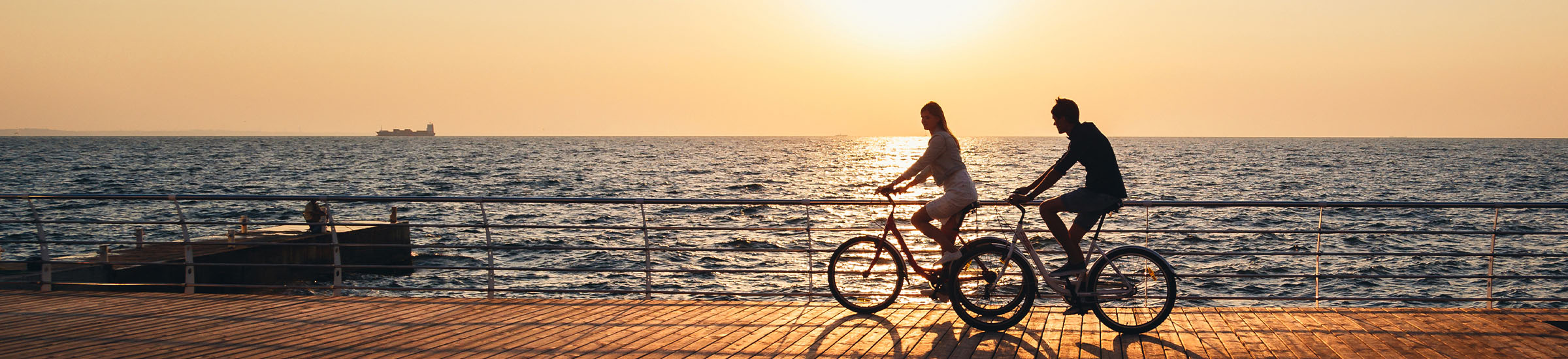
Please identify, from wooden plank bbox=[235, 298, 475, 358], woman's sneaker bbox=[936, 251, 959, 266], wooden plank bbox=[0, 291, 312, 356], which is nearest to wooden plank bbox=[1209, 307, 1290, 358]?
woman's sneaker bbox=[936, 251, 959, 266]

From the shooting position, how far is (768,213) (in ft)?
124

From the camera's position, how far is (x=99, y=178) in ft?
194

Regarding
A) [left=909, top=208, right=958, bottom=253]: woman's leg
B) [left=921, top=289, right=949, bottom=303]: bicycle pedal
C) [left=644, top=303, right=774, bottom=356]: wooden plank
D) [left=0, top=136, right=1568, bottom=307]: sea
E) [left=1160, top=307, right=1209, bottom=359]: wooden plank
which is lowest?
[left=0, top=136, right=1568, bottom=307]: sea

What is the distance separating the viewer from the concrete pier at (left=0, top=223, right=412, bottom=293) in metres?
13.1

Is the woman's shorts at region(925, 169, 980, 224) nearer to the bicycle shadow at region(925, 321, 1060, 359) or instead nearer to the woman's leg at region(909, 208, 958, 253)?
the woman's leg at region(909, 208, 958, 253)

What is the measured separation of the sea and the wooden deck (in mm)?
705

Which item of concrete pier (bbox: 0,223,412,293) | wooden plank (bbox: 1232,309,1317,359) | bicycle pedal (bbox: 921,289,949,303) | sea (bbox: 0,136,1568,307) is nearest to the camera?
wooden plank (bbox: 1232,309,1317,359)

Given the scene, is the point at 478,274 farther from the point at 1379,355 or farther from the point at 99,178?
the point at 99,178

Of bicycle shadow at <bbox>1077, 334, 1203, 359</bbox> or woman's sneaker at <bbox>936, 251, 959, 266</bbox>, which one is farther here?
woman's sneaker at <bbox>936, 251, 959, 266</bbox>

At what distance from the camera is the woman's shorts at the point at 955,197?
21.7 ft

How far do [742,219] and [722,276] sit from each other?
14.5 metres

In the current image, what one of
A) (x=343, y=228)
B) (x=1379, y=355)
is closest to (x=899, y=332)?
(x=1379, y=355)

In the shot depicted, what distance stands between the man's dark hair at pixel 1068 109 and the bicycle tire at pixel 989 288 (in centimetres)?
92

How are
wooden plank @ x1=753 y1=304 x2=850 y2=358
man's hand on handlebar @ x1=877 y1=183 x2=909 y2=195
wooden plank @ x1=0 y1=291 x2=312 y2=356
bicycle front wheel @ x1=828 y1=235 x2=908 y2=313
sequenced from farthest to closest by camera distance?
bicycle front wheel @ x1=828 y1=235 x2=908 y2=313, man's hand on handlebar @ x1=877 y1=183 x2=909 y2=195, wooden plank @ x1=0 y1=291 x2=312 y2=356, wooden plank @ x1=753 y1=304 x2=850 y2=358
